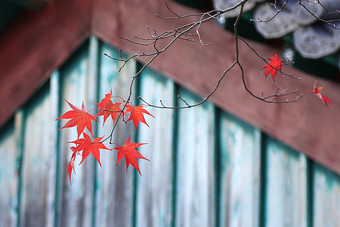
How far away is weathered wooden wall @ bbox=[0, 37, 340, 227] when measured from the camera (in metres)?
2.09

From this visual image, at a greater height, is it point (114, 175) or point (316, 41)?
point (316, 41)

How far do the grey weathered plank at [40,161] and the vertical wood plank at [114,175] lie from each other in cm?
29

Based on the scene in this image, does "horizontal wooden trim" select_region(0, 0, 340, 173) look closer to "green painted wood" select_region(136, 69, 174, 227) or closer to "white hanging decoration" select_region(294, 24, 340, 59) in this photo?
"green painted wood" select_region(136, 69, 174, 227)

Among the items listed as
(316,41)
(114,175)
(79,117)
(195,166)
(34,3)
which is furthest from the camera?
(34,3)

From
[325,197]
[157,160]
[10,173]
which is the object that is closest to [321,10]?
[325,197]

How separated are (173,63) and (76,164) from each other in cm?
71

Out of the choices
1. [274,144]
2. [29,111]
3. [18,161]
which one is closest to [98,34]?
[29,111]

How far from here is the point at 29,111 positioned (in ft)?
9.17

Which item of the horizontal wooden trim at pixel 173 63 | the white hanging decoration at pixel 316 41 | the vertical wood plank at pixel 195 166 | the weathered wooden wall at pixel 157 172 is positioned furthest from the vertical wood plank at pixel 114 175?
the white hanging decoration at pixel 316 41

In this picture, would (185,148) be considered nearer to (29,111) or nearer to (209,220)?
(209,220)

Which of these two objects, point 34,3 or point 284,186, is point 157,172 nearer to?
point 284,186

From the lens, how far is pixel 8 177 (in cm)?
282

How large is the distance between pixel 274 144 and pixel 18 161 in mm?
1416

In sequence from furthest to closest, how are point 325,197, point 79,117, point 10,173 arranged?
point 10,173 < point 325,197 < point 79,117
